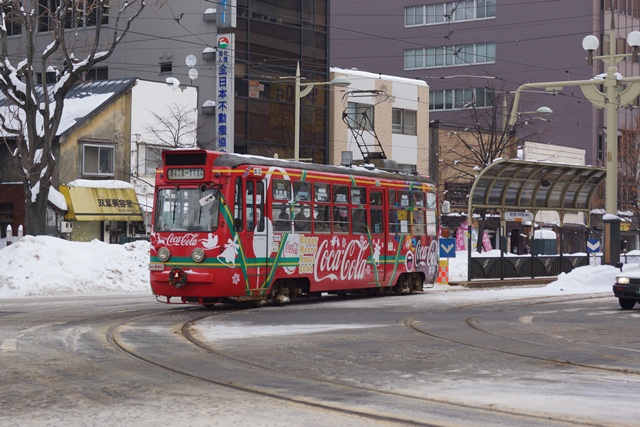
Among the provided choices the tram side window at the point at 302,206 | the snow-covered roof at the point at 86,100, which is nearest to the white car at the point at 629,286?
the tram side window at the point at 302,206

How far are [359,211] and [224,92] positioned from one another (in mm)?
21947

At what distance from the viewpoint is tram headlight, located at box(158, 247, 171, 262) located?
2128 cm

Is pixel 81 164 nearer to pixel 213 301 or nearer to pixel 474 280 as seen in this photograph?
pixel 474 280

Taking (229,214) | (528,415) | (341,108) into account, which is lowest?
(528,415)

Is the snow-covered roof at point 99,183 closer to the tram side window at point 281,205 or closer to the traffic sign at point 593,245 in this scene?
the traffic sign at point 593,245

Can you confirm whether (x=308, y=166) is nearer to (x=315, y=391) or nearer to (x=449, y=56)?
(x=315, y=391)

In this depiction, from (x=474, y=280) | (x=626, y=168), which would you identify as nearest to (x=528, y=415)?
(x=474, y=280)

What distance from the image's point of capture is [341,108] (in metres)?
59.0

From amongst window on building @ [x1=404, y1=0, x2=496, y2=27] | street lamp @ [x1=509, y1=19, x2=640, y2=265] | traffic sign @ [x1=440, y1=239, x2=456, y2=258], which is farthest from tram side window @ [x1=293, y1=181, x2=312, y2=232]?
window on building @ [x1=404, y1=0, x2=496, y2=27]

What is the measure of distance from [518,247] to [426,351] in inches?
2046

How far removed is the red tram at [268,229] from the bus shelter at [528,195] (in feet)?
26.9

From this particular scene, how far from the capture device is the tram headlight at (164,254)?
21281 millimetres

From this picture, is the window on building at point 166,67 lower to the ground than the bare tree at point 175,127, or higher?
higher

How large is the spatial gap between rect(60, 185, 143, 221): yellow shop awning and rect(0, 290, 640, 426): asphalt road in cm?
2430
